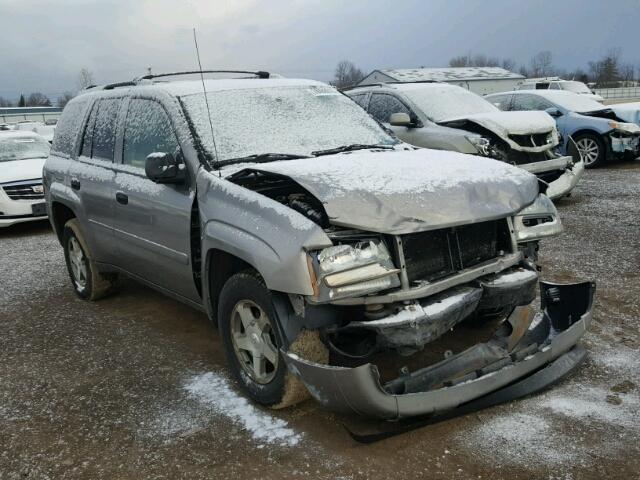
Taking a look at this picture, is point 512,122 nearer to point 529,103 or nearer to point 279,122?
point 529,103

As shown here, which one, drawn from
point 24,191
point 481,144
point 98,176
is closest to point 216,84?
point 98,176

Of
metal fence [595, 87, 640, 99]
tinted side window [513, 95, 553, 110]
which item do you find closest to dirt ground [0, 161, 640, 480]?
tinted side window [513, 95, 553, 110]

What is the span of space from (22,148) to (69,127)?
609 centimetres

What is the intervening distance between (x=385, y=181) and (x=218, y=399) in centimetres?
162

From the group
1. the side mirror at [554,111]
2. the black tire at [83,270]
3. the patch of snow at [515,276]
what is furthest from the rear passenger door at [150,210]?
the side mirror at [554,111]

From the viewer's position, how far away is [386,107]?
9.30 metres

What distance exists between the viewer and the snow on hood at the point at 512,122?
8266 mm

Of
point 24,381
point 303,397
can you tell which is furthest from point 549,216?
point 24,381

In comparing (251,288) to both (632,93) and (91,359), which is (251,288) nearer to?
(91,359)

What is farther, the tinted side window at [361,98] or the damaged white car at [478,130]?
the tinted side window at [361,98]

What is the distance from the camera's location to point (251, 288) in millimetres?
3275

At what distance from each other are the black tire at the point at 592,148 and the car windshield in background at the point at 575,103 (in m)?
0.52

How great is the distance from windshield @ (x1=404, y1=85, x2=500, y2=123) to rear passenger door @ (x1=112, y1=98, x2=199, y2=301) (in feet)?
17.5

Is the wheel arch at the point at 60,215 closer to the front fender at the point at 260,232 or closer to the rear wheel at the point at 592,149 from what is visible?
the front fender at the point at 260,232
